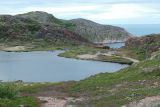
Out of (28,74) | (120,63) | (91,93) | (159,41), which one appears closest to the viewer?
(91,93)

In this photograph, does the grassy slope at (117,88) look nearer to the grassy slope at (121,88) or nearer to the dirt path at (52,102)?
the grassy slope at (121,88)

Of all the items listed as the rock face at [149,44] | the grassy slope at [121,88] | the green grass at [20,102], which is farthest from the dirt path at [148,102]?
the rock face at [149,44]

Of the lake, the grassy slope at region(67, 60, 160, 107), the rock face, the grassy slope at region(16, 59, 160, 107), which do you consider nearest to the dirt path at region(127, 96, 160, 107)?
the grassy slope at region(16, 59, 160, 107)

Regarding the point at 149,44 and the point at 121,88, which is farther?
the point at 149,44

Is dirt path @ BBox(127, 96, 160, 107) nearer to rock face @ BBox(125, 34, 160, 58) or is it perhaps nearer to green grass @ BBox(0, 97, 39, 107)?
green grass @ BBox(0, 97, 39, 107)

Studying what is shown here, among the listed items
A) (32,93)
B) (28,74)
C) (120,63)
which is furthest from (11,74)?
(32,93)

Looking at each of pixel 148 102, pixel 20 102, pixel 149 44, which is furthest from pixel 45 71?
pixel 148 102

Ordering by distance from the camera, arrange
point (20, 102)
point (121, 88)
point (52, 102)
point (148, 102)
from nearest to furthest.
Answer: point (148, 102) < point (20, 102) < point (52, 102) < point (121, 88)

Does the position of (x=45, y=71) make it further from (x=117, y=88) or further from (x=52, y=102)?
(x=52, y=102)

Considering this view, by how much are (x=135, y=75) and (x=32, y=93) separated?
15819 millimetres

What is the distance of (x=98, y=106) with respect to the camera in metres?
48.5

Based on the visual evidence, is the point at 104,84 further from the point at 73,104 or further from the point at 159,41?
the point at 159,41

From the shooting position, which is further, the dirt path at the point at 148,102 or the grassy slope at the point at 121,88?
the grassy slope at the point at 121,88

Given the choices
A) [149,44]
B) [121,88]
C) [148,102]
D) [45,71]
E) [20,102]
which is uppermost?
[149,44]
